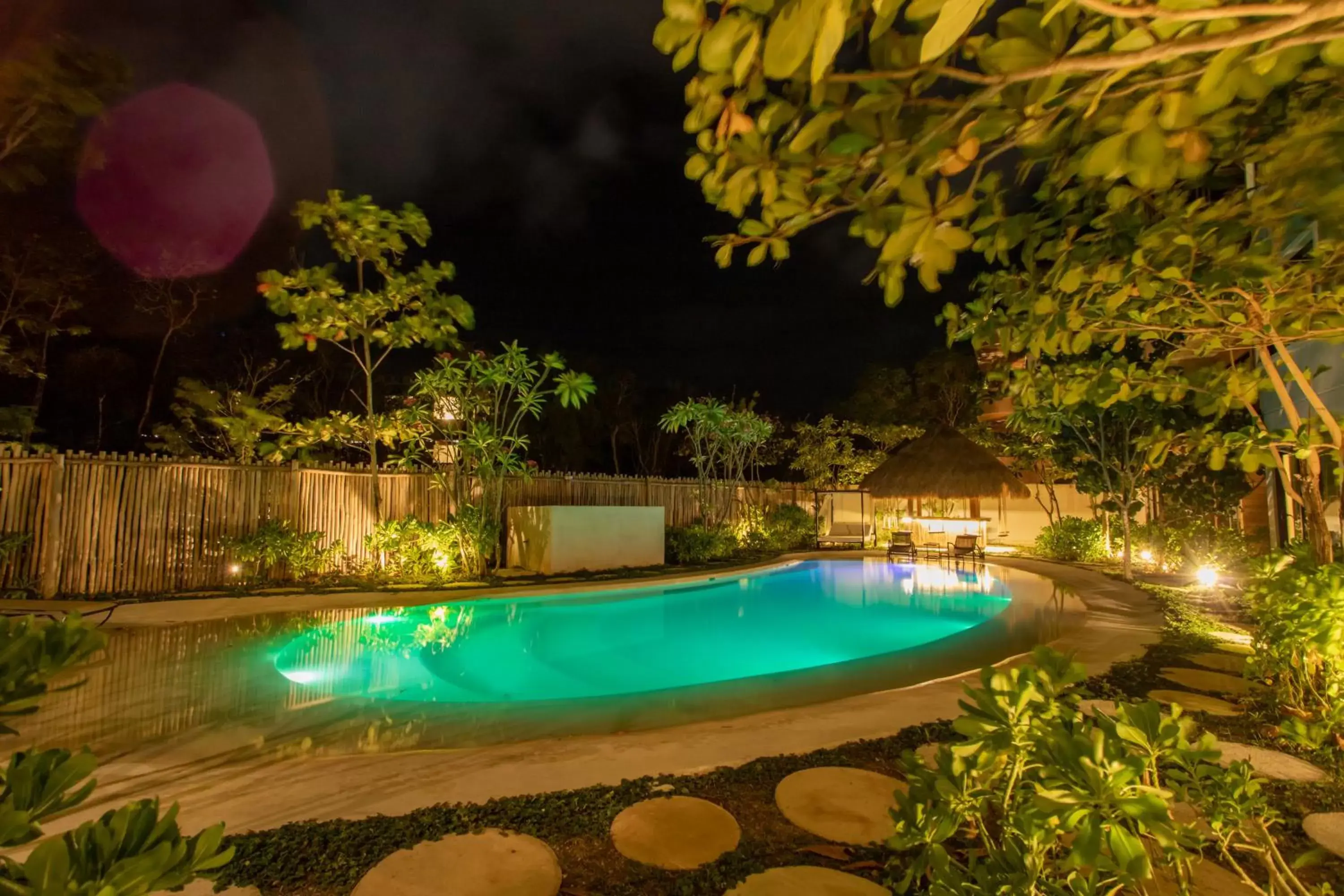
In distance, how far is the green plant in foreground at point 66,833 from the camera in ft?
2.67

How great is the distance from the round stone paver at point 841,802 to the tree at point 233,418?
9.44m

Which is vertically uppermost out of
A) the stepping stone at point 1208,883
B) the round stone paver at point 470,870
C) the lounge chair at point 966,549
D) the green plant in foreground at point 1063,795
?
the green plant in foreground at point 1063,795

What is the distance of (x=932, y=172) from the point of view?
1.35 m

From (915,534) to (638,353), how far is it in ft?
52.9

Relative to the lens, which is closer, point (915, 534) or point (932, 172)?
point (932, 172)

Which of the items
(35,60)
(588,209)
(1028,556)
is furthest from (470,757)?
(588,209)

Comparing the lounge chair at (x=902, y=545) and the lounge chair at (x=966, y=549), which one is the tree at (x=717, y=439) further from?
the lounge chair at (x=966, y=549)

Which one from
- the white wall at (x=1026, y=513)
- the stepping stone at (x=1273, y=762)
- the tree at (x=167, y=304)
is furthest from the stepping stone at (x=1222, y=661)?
the tree at (x=167, y=304)

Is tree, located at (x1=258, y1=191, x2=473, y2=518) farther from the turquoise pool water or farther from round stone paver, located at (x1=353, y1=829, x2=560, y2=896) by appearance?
round stone paver, located at (x1=353, y1=829, x2=560, y2=896)

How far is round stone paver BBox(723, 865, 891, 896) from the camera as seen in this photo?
2.05 m

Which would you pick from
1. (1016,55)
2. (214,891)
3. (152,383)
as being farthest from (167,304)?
(1016,55)

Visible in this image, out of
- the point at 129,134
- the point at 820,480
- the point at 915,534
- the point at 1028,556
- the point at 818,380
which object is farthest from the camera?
the point at 818,380

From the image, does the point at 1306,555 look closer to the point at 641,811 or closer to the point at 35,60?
the point at 641,811

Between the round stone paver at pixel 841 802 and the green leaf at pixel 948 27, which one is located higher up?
the green leaf at pixel 948 27
